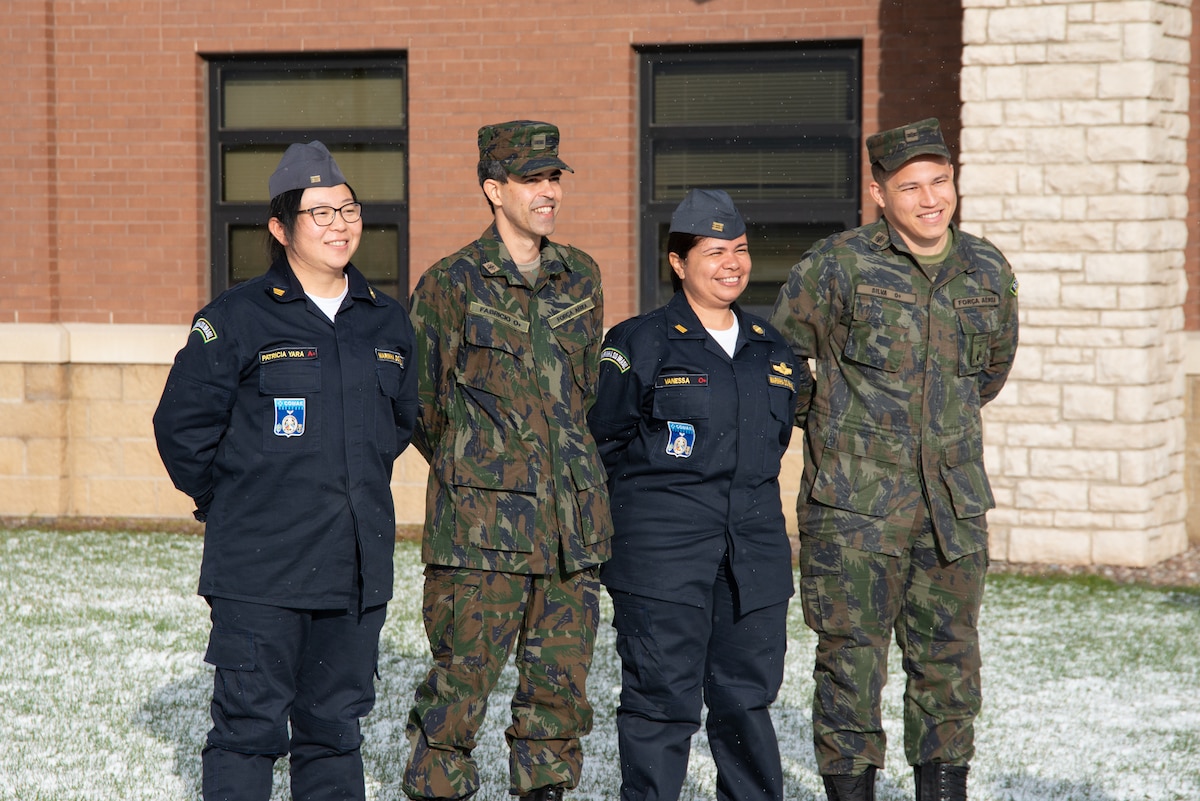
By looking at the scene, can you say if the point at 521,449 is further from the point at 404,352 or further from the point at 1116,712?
the point at 1116,712

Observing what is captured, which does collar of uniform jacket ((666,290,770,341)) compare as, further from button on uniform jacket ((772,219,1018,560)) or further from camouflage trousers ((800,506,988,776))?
camouflage trousers ((800,506,988,776))

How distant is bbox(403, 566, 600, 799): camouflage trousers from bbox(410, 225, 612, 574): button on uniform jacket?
0.34 ft

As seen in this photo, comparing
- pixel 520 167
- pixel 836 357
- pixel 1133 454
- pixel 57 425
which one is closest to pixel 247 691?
pixel 520 167

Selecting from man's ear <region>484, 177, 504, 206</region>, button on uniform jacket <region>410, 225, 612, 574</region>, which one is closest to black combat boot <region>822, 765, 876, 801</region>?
button on uniform jacket <region>410, 225, 612, 574</region>

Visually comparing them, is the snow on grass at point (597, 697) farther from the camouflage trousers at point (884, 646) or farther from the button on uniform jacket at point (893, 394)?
the button on uniform jacket at point (893, 394)

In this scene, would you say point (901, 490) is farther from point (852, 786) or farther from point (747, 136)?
point (747, 136)

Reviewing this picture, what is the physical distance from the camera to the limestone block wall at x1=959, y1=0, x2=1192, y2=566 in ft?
27.9

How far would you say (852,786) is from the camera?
4223 millimetres

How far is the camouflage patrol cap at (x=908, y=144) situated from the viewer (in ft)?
13.7

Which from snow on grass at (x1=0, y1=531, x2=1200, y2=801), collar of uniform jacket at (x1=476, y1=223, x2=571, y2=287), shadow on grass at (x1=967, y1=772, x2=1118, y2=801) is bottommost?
shadow on grass at (x1=967, y1=772, x2=1118, y2=801)

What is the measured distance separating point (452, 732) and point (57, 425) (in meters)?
7.21

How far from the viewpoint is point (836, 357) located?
4.37m

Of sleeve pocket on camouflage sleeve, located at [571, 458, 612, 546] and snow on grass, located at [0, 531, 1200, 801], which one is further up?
sleeve pocket on camouflage sleeve, located at [571, 458, 612, 546]

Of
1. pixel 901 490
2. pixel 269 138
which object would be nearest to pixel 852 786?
→ pixel 901 490
